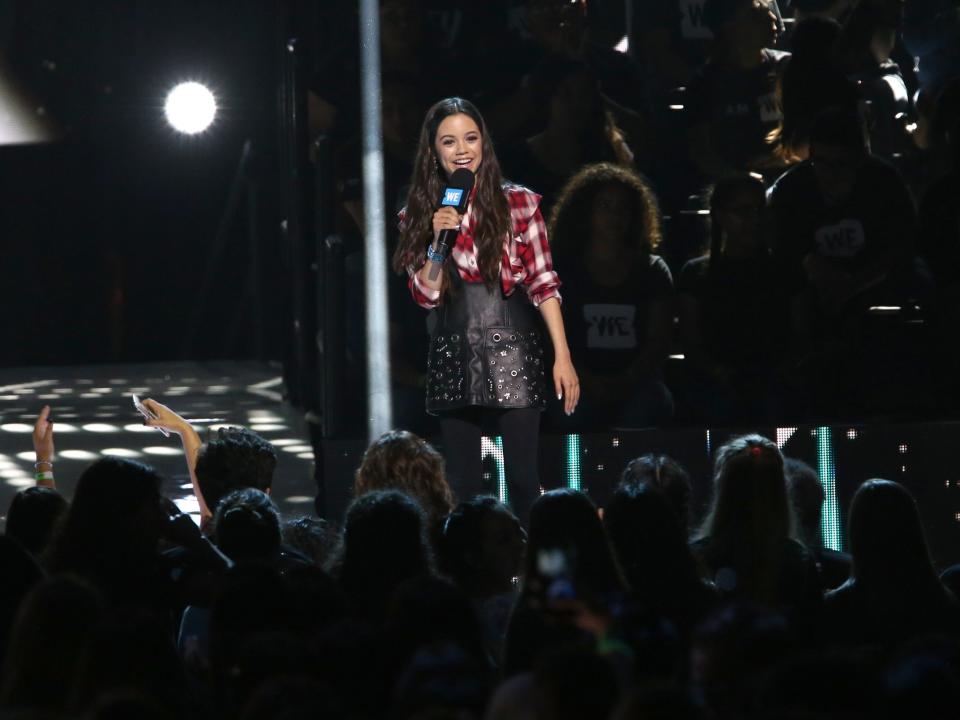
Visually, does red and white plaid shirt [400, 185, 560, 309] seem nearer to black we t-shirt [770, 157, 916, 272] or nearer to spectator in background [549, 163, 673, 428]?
spectator in background [549, 163, 673, 428]

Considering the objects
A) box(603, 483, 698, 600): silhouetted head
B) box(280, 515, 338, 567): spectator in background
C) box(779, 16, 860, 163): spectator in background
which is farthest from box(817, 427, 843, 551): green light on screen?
box(603, 483, 698, 600): silhouetted head

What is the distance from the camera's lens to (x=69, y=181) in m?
13.5

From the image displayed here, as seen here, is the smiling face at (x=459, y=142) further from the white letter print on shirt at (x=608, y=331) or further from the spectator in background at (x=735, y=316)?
the spectator in background at (x=735, y=316)

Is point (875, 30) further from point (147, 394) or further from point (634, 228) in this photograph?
point (147, 394)

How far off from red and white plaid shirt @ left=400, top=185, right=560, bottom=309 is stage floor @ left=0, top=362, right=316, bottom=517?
1.67m

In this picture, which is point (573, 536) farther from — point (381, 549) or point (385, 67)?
point (385, 67)

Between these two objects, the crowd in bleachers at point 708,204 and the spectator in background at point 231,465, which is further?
the crowd in bleachers at point 708,204

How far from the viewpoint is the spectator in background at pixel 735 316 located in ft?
19.7

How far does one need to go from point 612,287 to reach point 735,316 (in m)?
0.49

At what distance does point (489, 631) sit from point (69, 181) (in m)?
10.9

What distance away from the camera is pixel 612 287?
6023mm

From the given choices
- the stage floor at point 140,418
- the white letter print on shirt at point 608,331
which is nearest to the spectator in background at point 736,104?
the white letter print on shirt at point 608,331

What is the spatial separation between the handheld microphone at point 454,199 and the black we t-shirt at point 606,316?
68.5 inches

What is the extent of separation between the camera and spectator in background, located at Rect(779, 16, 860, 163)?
22.0 ft
